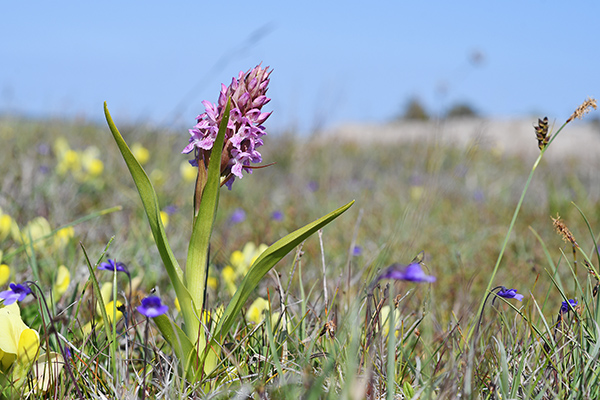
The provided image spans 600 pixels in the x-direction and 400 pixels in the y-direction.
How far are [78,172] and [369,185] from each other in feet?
9.46

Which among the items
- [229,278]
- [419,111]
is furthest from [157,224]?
[419,111]

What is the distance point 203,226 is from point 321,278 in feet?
3.96

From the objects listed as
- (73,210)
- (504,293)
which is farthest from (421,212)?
(73,210)

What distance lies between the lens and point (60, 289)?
1.61 m

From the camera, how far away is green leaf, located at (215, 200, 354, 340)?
3.36 ft

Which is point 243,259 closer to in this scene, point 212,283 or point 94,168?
point 212,283

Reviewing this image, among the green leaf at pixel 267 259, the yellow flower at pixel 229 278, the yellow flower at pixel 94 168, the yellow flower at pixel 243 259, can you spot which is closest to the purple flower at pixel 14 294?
the green leaf at pixel 267 259

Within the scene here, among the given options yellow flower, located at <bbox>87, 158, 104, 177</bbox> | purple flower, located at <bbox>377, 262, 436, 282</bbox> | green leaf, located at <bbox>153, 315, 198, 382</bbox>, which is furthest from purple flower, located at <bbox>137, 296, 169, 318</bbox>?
yellow flower, located at <bbox>87, 158, 104, 177</bbox>

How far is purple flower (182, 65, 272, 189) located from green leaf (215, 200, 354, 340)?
0.58ft

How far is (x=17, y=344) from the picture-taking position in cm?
112

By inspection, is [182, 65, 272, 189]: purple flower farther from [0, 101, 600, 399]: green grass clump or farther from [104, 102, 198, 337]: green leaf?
[0, 101, 600, 399]: green grass clump

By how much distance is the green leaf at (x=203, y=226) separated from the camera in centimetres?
101

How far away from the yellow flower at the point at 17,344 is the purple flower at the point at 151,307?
290 mm

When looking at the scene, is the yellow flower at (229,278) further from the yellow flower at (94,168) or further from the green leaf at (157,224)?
the yellow flower at (94,168)
